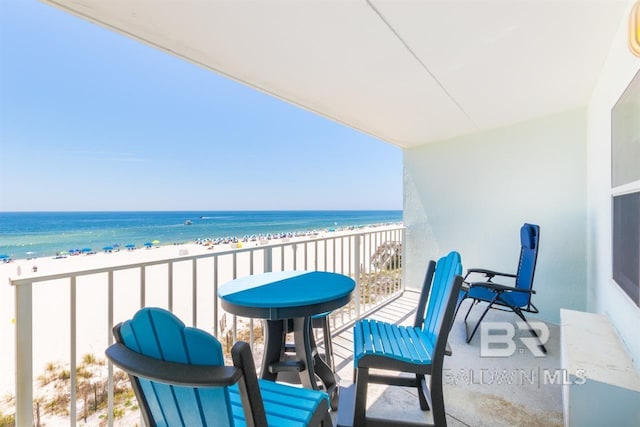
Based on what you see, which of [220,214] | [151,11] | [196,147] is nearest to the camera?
[151,11]

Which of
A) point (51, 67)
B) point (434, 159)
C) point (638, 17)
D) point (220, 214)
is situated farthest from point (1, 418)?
point (220, 214)

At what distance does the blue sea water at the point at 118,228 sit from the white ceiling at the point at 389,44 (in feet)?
71.2

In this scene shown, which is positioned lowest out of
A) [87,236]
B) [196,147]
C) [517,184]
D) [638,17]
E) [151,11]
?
[87,236]

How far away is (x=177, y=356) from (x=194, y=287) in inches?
51.7

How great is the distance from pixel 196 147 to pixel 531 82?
1000 inches

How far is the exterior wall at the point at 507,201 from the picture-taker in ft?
10.7

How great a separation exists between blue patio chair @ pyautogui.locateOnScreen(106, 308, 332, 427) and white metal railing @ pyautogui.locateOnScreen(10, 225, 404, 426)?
29.7 inches

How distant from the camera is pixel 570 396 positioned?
4.40 feet

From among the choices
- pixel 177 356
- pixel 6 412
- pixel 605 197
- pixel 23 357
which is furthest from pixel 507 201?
pixel 6 412

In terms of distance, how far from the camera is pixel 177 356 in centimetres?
75

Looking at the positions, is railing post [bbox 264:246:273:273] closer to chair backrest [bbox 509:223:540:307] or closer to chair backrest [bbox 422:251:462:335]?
chair backrest [bbox 422:251:462:335]

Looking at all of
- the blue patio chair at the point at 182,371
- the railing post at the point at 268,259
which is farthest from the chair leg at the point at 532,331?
the blue patio chair at the point at 182,371

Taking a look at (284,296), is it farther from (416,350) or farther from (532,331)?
(532,331)

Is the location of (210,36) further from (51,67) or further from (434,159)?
(51,67)
